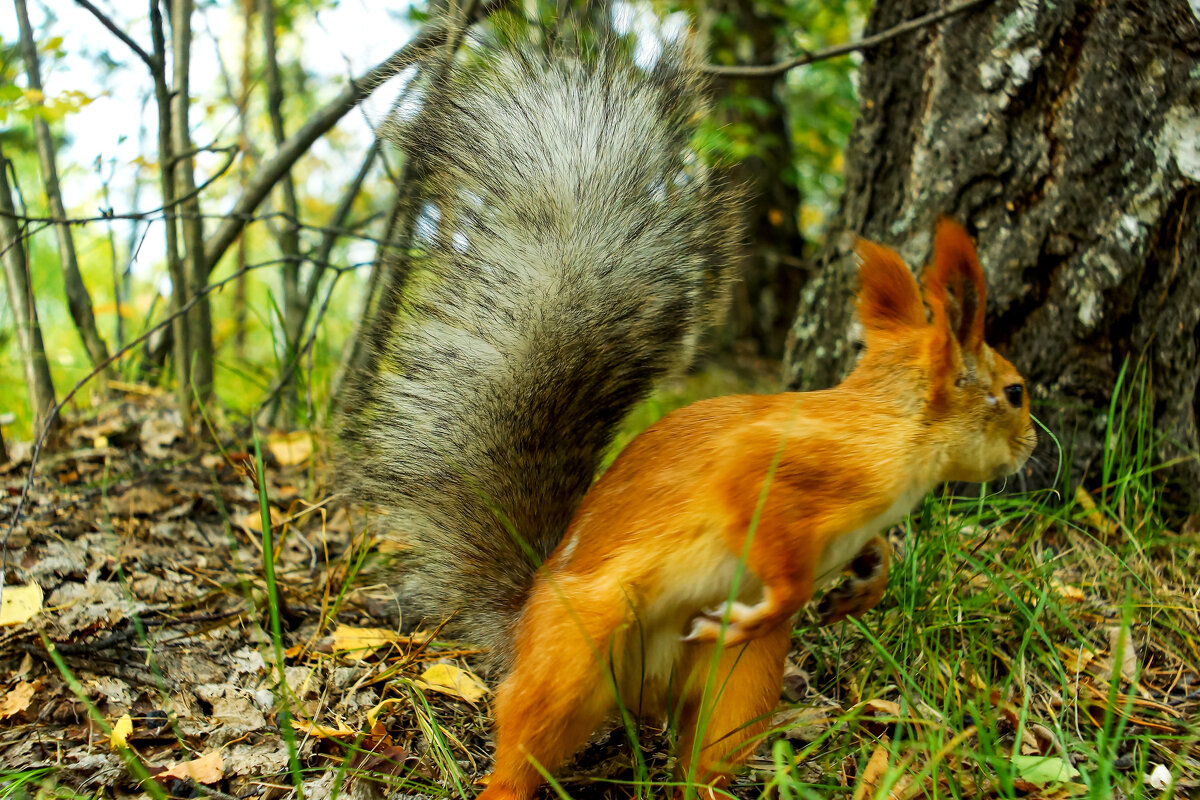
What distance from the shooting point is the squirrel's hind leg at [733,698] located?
1232 mm

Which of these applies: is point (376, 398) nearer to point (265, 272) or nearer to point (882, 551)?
point (882, 551)

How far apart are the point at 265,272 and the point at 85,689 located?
4.30m

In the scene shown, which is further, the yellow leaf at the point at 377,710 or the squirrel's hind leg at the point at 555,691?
the yellow leaf at the point at 377,710

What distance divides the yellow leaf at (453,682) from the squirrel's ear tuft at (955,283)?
3.44ft

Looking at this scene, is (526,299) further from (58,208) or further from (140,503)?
(58,208)

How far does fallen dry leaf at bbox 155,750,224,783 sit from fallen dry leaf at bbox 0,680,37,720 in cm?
29

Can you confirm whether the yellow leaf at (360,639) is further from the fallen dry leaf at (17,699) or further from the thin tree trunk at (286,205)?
the thin tree trunk at (286,205)

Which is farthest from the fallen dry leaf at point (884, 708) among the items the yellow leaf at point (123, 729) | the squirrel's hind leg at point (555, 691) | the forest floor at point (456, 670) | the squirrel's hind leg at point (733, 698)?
the yellow leaf at point (123, 729)

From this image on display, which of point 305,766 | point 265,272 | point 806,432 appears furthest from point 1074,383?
point 265,272

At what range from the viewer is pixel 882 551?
4.62 feet

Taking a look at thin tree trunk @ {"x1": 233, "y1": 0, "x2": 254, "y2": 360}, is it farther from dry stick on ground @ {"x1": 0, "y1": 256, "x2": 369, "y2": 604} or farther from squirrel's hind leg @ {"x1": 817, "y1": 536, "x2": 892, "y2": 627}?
squirrel's hind leg @ {"x1": 817, "y1": 536, "x2": 892, "y2": 627}

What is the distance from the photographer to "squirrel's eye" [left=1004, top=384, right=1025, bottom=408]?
1.35 meters

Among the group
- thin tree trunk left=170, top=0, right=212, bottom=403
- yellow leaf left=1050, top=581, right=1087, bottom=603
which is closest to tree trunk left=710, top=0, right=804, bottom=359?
thin tree trunk left=170, top=0, right=212, bottom=403

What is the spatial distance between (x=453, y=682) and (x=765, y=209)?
374 centimetres
